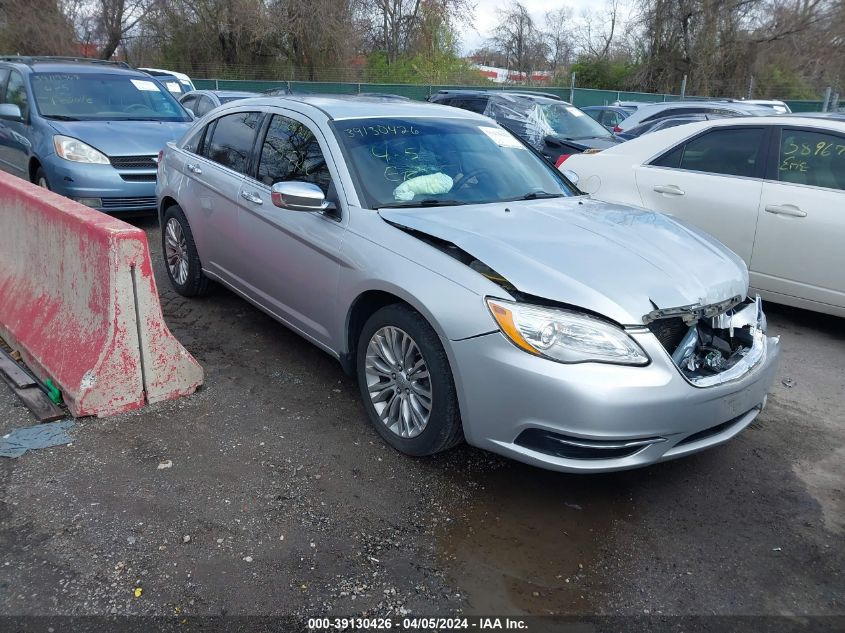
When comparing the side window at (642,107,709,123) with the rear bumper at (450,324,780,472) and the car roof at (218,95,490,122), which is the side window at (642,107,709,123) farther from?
the rear bumper at (450,324,780,472)

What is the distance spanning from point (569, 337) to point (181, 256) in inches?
151

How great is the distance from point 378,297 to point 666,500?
1.69m

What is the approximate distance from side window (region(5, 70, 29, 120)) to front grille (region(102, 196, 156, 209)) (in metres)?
1.63

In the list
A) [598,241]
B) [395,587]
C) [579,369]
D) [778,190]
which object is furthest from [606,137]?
[395,587]

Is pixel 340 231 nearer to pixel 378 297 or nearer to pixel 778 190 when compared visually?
pixel 378 297

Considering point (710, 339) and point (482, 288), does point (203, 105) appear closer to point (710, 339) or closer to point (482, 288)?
point (482, 288)

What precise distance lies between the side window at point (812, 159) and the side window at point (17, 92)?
7.74m

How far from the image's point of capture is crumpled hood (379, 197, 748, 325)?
3088 mm

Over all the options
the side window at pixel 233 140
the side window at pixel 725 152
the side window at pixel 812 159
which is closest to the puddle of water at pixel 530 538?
the side window at pixel 233 140

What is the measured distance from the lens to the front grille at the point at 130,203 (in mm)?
7616

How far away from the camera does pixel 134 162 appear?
776 centimetres

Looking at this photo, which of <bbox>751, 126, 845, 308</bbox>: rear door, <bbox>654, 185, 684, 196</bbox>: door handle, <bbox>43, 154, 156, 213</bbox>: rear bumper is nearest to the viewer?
<bbox>751, 126, 845, 308</bbox>: rear door

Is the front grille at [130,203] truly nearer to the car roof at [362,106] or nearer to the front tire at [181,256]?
the front tire at [181,256]

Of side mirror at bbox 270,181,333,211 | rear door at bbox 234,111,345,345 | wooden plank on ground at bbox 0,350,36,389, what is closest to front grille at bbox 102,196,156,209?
wooden plank on ground at bbox 0,350,36,389
